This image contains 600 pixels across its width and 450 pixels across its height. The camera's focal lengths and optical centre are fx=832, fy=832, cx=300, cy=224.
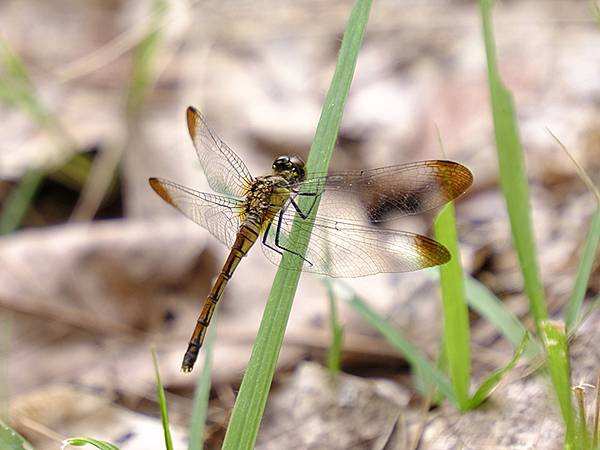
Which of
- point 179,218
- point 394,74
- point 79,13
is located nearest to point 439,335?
point 179,218

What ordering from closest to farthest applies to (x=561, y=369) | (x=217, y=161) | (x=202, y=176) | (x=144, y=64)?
(x=561, y=369) < (x=217, y=161) < (x=202, y=176) < (x=144, y=64)

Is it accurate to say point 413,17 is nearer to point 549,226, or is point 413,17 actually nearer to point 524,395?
point 549,226

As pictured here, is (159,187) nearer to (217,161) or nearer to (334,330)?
(217,161)

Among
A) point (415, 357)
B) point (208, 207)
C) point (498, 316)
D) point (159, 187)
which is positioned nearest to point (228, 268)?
point (208, 207)

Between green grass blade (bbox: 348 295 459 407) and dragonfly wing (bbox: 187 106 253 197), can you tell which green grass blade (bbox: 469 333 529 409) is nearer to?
green grass blade (bbox: 348 295 459 407)

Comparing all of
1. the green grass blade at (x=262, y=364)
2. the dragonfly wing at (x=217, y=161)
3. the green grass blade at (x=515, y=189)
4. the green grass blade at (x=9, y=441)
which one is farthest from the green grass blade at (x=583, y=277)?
the green grass blade at (x=9, y=441)

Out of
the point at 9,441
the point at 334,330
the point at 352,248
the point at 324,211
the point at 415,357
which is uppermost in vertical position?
the point at 324,211
